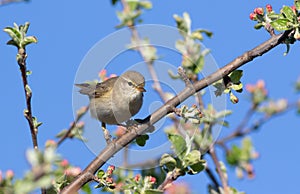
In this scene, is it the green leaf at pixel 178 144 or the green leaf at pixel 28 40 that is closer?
the green leaf at pixel 28 40

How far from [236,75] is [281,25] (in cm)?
43

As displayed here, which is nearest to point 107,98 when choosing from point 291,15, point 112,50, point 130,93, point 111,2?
point 130,93

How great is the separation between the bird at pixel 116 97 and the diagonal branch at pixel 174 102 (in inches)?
74.5

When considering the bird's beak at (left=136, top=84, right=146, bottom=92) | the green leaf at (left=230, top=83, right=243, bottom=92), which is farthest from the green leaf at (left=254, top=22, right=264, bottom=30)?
the bird's beak at (left=136, top=84, right=146, bottom=92)

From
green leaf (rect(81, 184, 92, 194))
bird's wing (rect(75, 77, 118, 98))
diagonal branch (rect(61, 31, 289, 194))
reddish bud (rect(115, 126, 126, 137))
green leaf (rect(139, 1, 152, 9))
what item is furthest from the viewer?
green leaf (rect(139, 1, 152, 9))

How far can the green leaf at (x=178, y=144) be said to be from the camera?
3.50 m

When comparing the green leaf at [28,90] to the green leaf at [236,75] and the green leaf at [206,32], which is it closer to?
the green leaf at [236,75]

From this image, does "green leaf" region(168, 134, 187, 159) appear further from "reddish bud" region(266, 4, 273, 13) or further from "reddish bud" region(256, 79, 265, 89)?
"reddish bud" region(256, 79, 265, 89)

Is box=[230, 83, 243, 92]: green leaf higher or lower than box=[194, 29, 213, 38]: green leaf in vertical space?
lower

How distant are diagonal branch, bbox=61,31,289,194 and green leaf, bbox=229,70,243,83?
0.27m

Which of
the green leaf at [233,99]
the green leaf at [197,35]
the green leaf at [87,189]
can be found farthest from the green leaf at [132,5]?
the green leaf at [233,99]

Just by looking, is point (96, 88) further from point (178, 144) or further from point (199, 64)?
point (178, 144)

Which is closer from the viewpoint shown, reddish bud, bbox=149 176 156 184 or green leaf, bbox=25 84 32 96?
green leaf, bbox=25 84 32 96

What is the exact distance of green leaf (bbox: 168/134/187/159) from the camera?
11.5 ft
